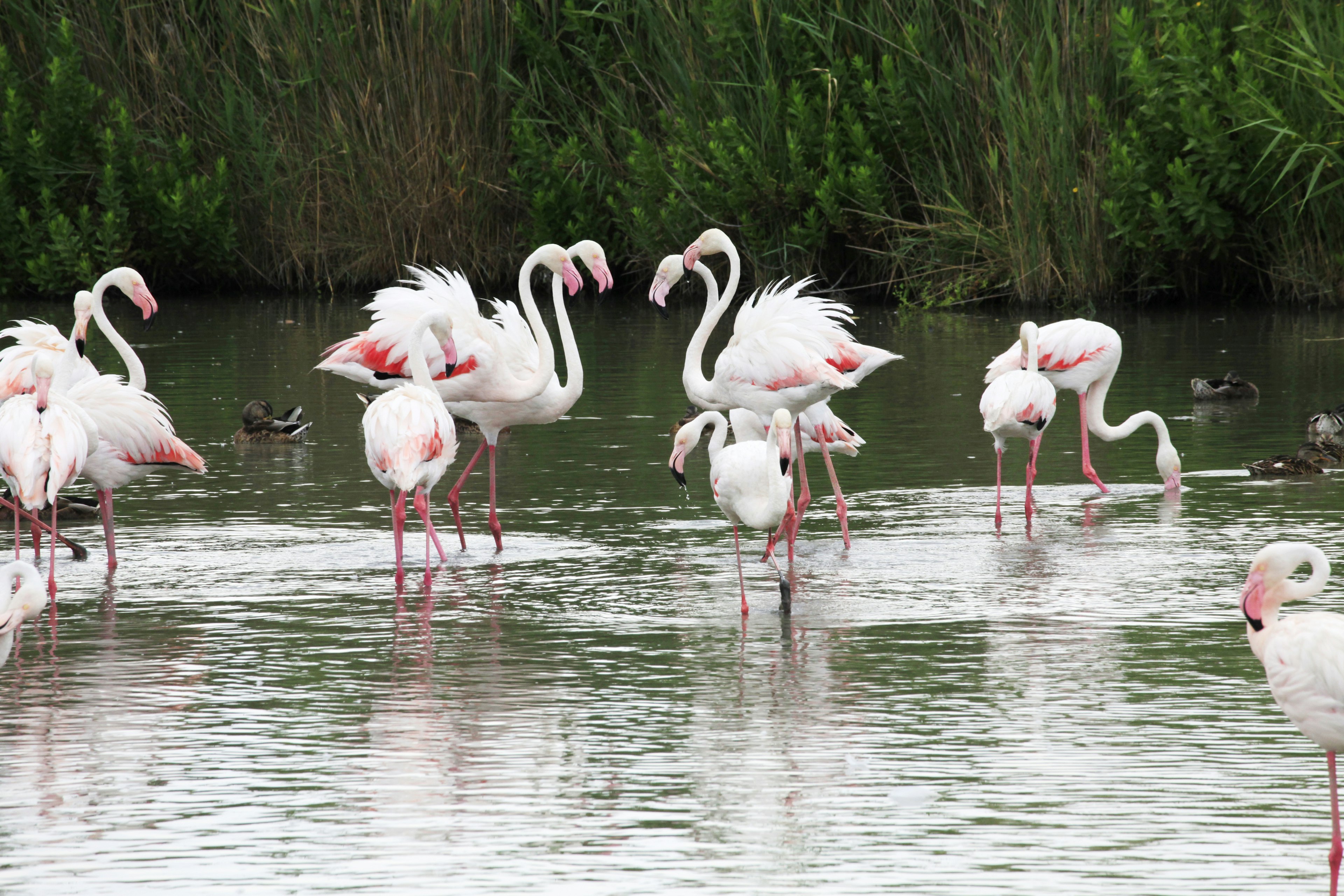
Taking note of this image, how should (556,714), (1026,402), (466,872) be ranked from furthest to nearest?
(1026,402) < (556,714) < (466,872)

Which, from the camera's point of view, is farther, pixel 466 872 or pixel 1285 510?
pixel 1285 510

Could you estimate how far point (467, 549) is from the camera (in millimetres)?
8047

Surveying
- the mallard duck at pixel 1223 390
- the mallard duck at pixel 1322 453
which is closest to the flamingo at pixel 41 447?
the mallard duck at pixel 1322 453

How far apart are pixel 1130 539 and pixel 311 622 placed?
3636 mm

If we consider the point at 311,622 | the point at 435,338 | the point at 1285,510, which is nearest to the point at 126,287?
the point at 435,338

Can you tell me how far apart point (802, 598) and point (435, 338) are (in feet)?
9.48

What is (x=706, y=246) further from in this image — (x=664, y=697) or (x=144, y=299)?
(x=664, y=697)

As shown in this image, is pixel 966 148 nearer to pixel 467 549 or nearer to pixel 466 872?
pixel 467 549

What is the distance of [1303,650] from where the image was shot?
13.2ft

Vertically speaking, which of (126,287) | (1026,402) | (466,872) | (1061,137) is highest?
(1061,137)

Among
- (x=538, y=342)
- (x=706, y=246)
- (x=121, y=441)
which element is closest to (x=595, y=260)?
(x=706, y=246)

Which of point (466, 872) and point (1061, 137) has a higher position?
point (1061, 137)

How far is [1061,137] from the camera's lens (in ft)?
54.6

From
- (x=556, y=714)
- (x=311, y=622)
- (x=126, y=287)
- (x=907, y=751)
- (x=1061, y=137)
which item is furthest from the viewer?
(x=1061, y=137)
